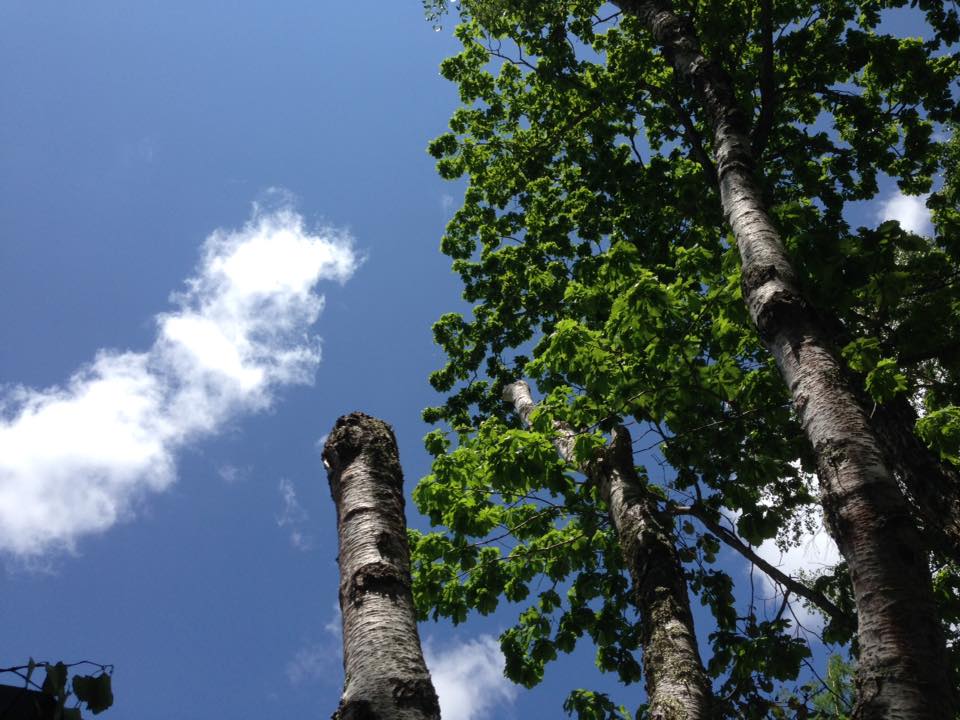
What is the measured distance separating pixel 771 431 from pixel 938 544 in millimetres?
2718

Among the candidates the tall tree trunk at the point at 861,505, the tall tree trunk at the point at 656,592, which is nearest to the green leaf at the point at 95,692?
the tall tree trunk at the point at 861,505

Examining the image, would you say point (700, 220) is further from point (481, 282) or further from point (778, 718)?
point (778, 718)

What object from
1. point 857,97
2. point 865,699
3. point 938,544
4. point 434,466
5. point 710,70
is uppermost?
point 857,97

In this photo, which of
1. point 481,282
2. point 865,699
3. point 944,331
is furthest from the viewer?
point 481,282

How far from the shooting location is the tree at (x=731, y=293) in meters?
4.20

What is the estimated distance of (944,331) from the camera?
7566 millimetres

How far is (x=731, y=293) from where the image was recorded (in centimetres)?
691

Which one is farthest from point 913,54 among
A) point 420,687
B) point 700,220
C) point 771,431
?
point 420,687

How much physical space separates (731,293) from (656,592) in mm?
3203

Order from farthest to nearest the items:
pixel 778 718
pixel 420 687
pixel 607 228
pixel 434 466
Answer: pixel 607 228
pixel 434 466
pixel 778 718
pixel 420 687

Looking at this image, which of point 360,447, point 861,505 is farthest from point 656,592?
point 360,447

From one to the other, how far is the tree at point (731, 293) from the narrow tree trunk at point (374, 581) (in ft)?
7.67

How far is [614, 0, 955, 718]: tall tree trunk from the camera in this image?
3.19m

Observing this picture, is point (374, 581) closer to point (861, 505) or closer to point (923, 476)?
point (861, 505)
